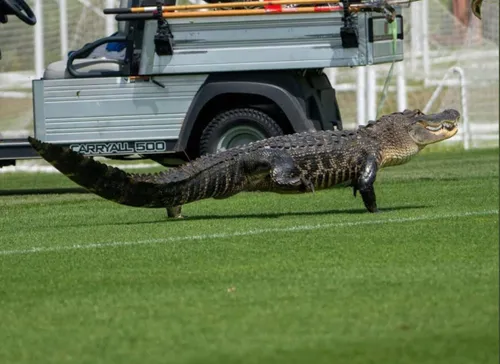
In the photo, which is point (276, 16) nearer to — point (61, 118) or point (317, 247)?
point (61, 118)

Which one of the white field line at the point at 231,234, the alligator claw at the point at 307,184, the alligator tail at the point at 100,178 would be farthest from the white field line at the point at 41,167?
the white field line at the point at 231,234

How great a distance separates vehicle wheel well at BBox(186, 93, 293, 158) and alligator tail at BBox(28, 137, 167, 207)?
3.51 meters

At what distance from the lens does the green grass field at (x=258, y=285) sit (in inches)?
231

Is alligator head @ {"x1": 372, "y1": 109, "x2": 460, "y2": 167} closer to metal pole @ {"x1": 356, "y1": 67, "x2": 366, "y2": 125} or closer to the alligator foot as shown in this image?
the alligator foot

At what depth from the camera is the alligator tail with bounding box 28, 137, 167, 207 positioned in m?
10.1

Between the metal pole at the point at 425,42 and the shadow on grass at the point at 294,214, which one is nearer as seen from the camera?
the shadow on grass at the point at 294,214

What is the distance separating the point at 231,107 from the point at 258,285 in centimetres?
715

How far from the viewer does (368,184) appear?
11008mm

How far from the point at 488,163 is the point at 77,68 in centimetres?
551

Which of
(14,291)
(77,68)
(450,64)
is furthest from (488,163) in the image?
(14,291)

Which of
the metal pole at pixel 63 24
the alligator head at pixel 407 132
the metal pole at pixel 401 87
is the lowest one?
the metal pole at pixel 401 87

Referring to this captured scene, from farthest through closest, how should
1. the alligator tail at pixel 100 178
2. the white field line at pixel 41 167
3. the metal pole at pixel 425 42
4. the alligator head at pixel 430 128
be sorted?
the metal pole at pixel 425 42, the white field line at pixel 41 167, the alligator head at pixel 430 128, the alligator tail at pixel 100 178

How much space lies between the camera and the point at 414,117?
11.7 metres

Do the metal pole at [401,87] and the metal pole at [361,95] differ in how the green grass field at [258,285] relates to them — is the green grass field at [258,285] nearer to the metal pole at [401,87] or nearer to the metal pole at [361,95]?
the metal pole at [361,95]
